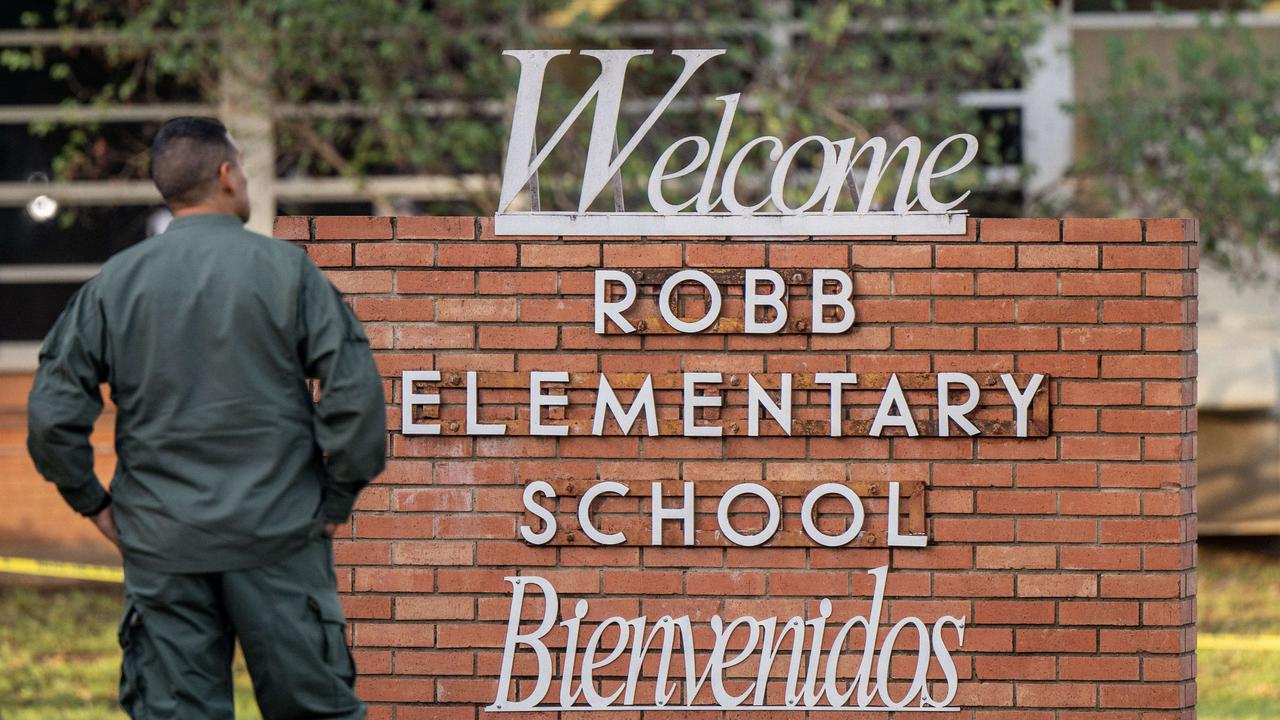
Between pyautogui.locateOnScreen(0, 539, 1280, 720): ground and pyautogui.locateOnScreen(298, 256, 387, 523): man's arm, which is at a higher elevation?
pyautogui.locateOnScreen(298, 256, 387, 523): man's arm

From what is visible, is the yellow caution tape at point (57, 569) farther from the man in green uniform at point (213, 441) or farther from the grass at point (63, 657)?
the man in green uniform at point (213, 441)

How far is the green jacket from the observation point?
333 centimetres

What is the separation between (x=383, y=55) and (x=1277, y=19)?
19.1ft

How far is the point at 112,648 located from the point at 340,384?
504 cm

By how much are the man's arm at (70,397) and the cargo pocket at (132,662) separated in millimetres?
286

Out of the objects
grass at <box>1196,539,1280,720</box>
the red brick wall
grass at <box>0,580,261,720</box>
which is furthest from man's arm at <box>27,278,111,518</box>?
grass at <box>1196,539,1280,720</box>

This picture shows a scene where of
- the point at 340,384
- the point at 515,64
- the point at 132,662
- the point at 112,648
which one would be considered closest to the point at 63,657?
the point at 112,648

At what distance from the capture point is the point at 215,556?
10.9ft

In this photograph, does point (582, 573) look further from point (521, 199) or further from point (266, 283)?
point (521, 199)

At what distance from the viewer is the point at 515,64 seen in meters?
8.82

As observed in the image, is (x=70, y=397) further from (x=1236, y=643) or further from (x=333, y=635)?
(x=1236, y=643)

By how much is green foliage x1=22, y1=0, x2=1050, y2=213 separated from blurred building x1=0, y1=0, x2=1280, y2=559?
0.31 m

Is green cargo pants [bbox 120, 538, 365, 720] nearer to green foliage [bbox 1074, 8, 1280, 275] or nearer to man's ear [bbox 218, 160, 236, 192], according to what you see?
man's ear [bbox 218, 160, 236, 192]

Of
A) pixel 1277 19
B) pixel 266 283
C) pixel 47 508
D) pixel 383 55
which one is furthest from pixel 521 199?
pixel 266 283
